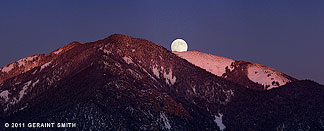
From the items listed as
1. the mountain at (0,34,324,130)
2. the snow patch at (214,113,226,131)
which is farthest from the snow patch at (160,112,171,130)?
the snow patch at (214,113,226,131)

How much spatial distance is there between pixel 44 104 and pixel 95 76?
17.3m

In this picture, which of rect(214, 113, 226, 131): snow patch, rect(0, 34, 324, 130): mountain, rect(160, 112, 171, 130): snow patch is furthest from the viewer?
rect(214, 113, 226, 131): snow patch

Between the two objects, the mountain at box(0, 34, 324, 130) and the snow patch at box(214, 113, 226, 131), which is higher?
the mountain at box(0, 34, 324, 130)

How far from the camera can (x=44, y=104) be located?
170625 mm

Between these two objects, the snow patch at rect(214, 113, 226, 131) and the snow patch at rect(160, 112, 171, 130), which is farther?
the snow patch at rect(214, 113, 226, 131)

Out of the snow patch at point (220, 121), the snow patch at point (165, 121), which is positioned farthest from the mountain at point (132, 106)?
the snow patch at point (165, 121)

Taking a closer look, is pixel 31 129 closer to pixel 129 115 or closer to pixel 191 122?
pixel 129 115

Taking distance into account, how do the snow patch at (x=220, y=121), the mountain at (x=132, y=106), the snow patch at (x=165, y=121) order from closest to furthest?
1. the mountain at (x=132, y=106)
2. the snow patch at (x=165, y=121)
3. the snow patch at (x=220, y=121)

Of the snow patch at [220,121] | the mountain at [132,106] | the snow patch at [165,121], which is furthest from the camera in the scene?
the snow patch at [220,121]

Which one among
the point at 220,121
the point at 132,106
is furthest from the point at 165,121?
the point at 220,121

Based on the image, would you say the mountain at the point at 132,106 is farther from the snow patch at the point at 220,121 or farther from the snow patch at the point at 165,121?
the snow patch at the point at 165,121

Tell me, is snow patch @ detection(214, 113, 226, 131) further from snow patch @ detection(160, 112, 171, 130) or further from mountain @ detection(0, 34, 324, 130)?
snow patch @ detection(160, 112, 171, 130)

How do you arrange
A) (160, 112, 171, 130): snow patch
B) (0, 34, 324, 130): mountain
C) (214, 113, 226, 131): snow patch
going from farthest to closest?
(214, 113, 226, 131): snow patch → (160, 112, 171, 130): snow patch → (0, 34, 324, 130): mountain

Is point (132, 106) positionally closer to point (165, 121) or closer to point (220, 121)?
point (165, 121)
